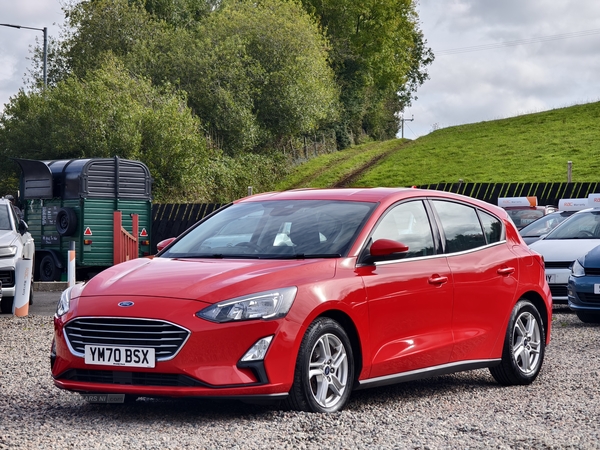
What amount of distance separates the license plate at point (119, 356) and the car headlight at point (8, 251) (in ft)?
34.8

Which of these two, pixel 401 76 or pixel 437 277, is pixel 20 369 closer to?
pixel 437 277

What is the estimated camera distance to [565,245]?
16906 millimetres

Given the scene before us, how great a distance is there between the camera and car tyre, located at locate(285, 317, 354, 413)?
21.5 feet

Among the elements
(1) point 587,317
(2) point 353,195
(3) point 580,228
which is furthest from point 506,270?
(3) point 580,228

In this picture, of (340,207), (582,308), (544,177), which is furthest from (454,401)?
(544,177)

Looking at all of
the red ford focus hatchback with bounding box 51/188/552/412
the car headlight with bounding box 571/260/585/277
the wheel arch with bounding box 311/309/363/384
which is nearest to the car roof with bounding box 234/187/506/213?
the red ford focus hatchback with bounding box 51/188/552/412

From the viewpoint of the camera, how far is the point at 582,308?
14.1m

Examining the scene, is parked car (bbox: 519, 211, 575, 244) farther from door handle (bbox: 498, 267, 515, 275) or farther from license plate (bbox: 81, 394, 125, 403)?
license plate (bbox: 81, 394, 125, 403)

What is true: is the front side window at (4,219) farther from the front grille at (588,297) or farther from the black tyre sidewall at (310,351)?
the black tyre sidewall at (310,351)

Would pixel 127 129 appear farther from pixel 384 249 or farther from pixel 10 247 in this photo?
pixel 384 249

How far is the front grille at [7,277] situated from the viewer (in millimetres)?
16595

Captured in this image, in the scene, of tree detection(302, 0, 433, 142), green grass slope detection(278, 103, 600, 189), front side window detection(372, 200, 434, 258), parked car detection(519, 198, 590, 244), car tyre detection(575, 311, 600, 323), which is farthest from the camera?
tree detection(302, 0, 433, 142)

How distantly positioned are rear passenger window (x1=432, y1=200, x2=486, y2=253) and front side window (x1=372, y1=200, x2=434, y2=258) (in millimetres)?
227

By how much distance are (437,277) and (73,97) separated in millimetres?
39434
